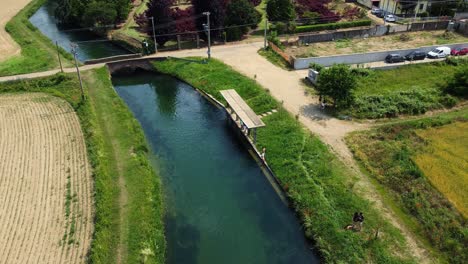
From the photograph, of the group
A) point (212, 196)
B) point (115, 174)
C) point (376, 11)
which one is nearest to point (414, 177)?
point (212, 196)

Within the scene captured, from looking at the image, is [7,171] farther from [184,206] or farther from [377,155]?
[377,155]

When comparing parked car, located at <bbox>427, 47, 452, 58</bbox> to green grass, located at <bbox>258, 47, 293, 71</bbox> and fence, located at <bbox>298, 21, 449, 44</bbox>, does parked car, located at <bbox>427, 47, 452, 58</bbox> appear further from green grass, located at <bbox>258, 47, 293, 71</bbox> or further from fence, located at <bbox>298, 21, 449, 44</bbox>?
green grass, located at <bbox>258, 47, 293, 71</bbox>

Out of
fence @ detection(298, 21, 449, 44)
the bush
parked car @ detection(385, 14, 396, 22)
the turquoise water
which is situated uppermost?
parked car @ detection(385, 14, 396, 22)

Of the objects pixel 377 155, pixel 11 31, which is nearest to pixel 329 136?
pixel 377 155

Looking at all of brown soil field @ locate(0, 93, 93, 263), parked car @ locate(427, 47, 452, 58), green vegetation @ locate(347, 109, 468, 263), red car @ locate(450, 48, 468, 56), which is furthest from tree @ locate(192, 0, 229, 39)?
red car @ locate(450, 48, 468, 56)

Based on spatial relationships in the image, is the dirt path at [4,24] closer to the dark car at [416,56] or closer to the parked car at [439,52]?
the dark car at [416,56]

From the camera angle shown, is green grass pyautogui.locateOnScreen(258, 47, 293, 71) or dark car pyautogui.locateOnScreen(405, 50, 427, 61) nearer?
green grass pyautogui.locateOnScreen(258, 47, 293, 71)
